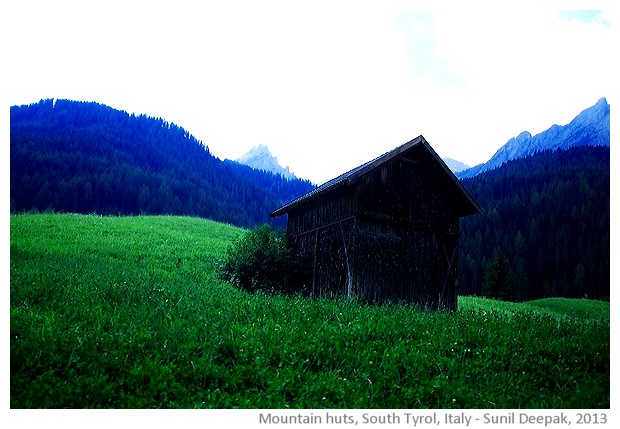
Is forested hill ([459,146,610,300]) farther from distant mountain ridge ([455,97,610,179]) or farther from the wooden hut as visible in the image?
the wooden hut

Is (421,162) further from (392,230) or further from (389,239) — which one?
(389,239)

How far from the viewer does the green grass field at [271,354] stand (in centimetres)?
767

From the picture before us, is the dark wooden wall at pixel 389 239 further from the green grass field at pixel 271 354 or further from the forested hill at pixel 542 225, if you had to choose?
the forested hill at pixel 542 225

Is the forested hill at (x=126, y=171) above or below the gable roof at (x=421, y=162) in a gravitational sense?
above

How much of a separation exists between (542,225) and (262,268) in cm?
7817

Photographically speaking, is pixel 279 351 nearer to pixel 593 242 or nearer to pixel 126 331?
pixel 126 331

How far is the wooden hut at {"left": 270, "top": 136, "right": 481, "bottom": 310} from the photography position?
55.0 ft

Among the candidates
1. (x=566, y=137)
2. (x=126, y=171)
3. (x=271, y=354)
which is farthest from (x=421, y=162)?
(x=566, y=137)

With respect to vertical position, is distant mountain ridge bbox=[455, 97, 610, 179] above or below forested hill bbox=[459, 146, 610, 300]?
above

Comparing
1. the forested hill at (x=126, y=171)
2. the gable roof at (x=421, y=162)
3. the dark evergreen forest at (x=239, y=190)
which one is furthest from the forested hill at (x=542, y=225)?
the forested hill at (x=126, y=171)

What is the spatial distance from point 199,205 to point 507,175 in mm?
76956

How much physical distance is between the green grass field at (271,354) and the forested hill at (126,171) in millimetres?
61365

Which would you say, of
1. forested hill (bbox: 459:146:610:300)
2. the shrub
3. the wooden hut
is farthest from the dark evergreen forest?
the wooden hut

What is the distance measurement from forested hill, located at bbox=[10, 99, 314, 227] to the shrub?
5491 centimetres
